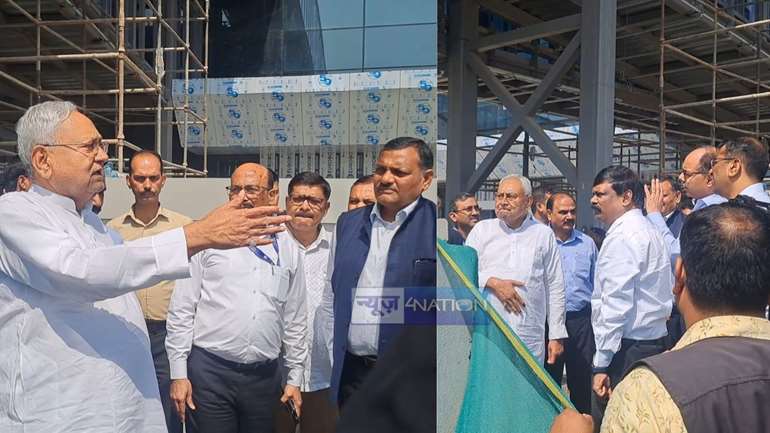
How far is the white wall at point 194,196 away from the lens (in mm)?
1599

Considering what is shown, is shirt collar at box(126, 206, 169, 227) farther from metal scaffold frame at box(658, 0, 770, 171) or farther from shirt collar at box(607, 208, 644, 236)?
metal scaffold frame at box(658, 0, 770, 171)

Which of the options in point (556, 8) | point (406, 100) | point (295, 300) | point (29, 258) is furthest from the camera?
point (556, 8)

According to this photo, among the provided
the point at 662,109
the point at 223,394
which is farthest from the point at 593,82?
the point at 223,394

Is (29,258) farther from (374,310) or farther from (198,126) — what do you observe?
(374,310)

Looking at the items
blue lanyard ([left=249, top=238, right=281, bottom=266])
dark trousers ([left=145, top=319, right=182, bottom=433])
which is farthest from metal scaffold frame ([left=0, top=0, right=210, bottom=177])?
dark trousers ([left=145, top=319, right=182, bottom=433])

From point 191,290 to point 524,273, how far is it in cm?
151

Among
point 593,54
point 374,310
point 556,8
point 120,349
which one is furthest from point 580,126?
point 120,349

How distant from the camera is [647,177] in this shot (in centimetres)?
404

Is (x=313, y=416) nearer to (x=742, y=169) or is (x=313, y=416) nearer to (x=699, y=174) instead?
(x=742, y=169)

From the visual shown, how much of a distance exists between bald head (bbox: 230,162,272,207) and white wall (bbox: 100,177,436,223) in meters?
0.04

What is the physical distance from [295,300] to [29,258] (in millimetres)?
868

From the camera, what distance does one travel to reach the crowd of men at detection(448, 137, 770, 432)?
81 cm

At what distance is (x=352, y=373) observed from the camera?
164 centimetres

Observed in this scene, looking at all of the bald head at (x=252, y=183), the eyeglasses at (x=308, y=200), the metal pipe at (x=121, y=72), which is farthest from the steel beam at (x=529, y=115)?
the metal pipe at (x=121, y=72)
